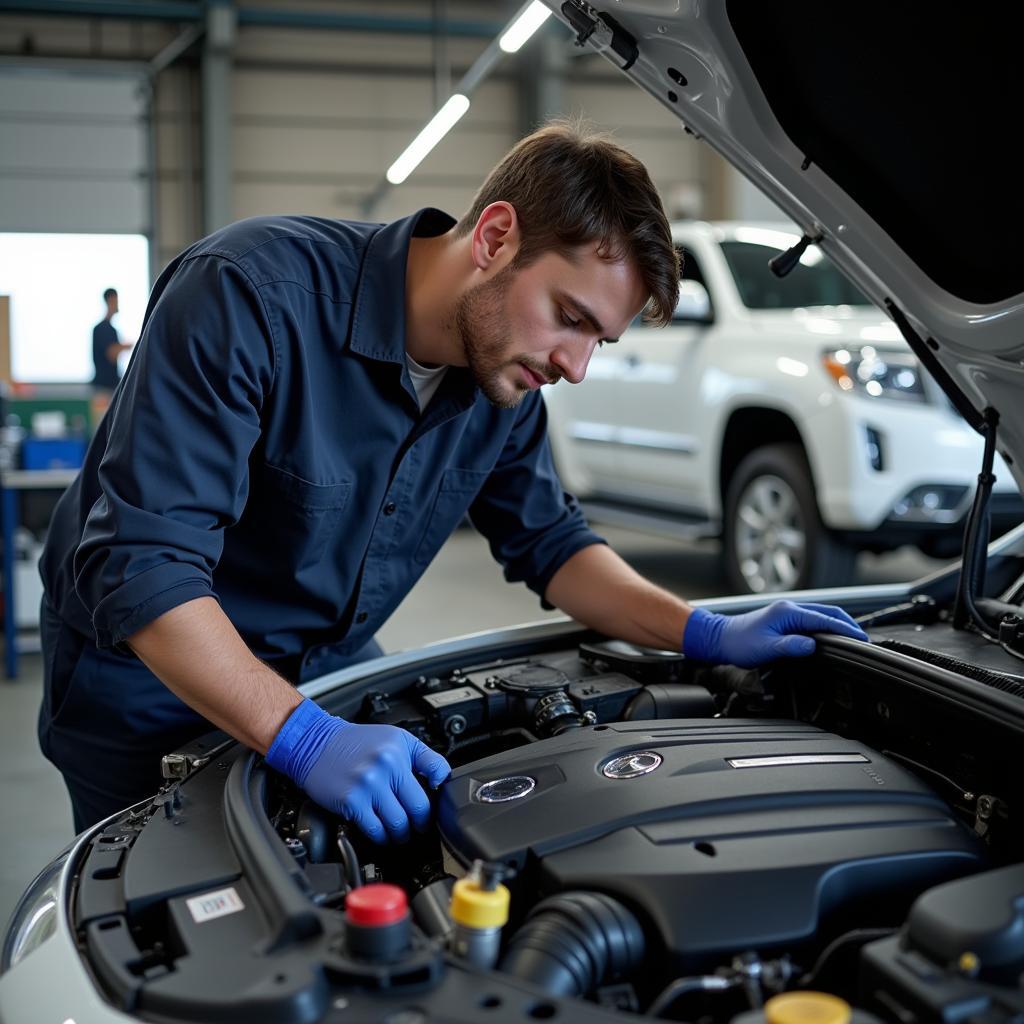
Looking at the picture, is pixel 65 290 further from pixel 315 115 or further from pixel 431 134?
pixel 431 134

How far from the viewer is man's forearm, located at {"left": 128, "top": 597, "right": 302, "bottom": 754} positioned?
136 cm

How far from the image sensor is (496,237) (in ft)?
5.29

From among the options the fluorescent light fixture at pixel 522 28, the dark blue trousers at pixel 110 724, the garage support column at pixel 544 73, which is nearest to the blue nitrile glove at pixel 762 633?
the dark blue trousers at pixel 110 724

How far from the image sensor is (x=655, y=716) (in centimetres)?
157

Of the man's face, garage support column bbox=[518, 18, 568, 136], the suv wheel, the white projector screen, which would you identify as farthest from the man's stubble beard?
garage support column bbox=[518, 18, 568, 136]

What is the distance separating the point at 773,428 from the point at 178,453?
3.58 metres

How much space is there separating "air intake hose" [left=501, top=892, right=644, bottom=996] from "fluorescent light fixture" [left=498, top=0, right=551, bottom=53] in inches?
181

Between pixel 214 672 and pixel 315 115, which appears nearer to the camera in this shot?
pixel 214 672

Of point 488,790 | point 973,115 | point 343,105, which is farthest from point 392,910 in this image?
point 343,105

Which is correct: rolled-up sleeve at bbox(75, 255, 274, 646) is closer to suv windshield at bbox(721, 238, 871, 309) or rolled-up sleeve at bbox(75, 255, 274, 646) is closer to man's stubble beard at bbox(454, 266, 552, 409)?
man's stubble beard at bbox(454, 266, 552, 409)

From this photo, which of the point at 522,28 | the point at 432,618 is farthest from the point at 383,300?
the point at 522,28

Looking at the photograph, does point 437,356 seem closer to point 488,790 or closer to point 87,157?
point 488,790

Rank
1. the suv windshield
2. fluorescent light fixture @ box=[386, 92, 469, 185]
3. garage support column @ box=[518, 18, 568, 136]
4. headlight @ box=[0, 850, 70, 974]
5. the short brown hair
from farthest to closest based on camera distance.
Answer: garage support column @ box=[518, 18, 568, 136] < fluorescent light fixture @ box=[386, 92, 469, 185] < the suv windshield < the short brown hair < headlight @ box=[0, 850, 70, 974]

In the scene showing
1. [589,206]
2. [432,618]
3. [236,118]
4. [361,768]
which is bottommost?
[432,618]
